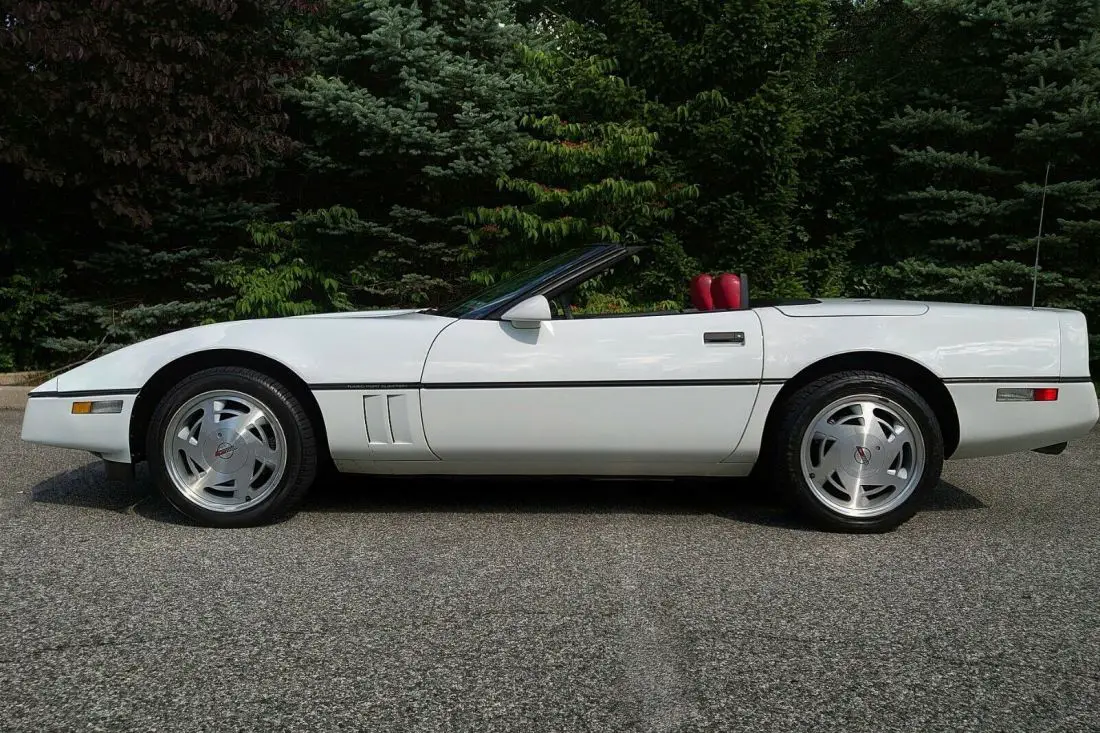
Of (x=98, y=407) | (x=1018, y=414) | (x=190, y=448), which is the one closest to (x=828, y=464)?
(x=1018, y=414)

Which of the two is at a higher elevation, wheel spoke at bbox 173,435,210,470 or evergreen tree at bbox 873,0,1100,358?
evergreen tree at bbox 873,0,1100,358

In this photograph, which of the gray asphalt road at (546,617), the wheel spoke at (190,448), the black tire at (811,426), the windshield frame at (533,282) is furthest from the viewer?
the windshield frame at (533,282)

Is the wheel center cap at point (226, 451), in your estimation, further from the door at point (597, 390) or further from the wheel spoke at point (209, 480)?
the door at point (597, 390)

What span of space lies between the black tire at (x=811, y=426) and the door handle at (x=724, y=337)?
13.1 inches

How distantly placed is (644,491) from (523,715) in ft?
8.26

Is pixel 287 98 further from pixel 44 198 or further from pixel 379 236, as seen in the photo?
pixel 44 198

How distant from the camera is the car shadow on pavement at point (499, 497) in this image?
4234mm

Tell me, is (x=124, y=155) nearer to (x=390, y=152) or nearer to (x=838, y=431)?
(x=390, y=152)

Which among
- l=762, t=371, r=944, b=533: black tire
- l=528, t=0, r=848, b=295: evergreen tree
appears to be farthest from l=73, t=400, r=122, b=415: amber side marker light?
l=528, t=0, r=848, b=295: evergreen tree

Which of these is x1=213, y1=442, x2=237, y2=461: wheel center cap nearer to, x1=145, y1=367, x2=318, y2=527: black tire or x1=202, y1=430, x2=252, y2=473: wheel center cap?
x1=202, y1=430, x2=252, y2=473: wheel center cap

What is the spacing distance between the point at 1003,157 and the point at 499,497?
860 cm

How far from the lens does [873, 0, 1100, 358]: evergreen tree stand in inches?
374

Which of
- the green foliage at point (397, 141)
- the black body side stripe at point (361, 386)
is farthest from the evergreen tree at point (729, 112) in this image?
the black body side stripe at point (361, 386)

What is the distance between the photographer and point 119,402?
3.90 metres
